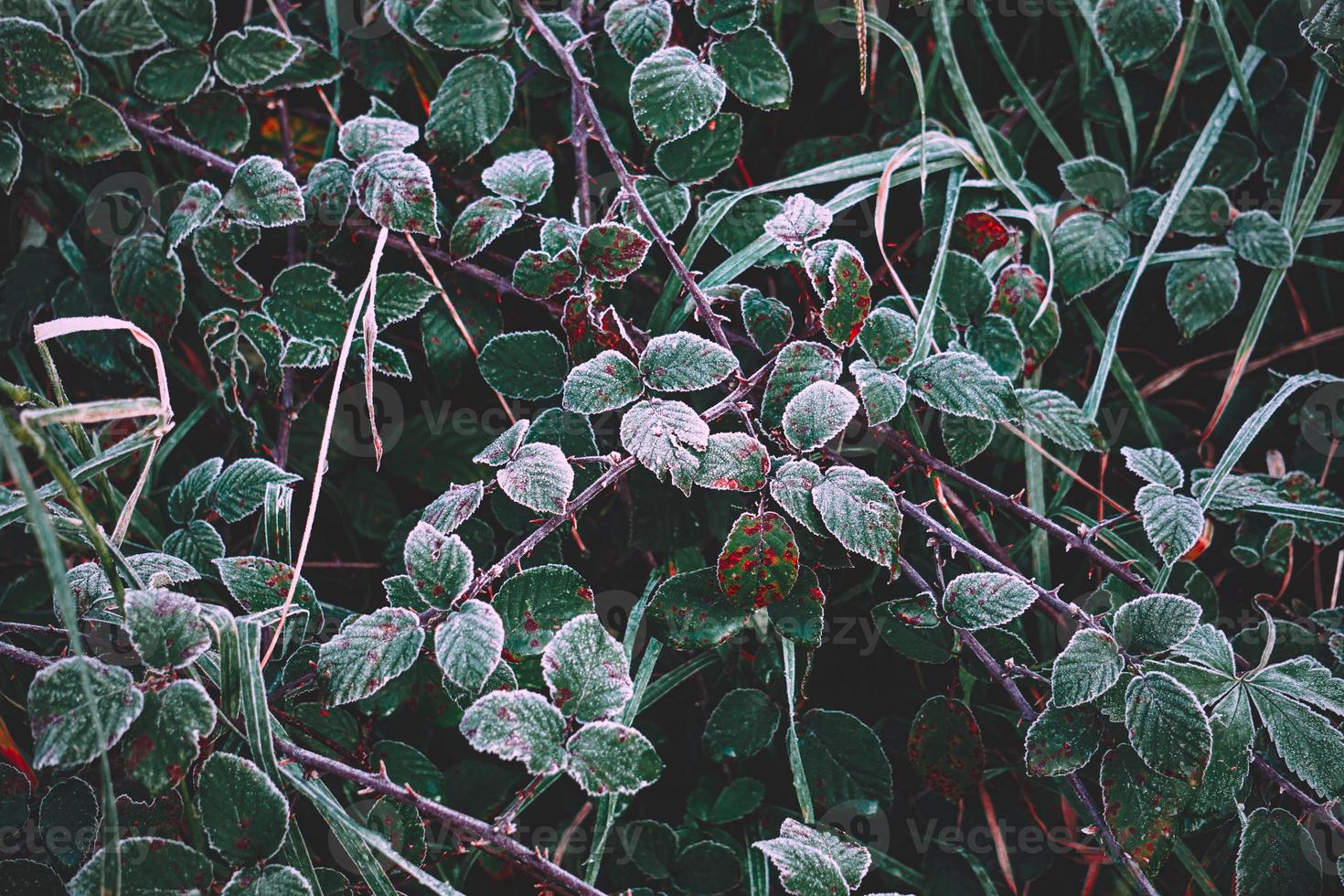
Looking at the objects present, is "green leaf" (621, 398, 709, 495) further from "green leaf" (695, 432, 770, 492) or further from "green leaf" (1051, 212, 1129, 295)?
"green leaf" (1051, 212, 1129, 295)

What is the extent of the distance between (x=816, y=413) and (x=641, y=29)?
0.46 meters

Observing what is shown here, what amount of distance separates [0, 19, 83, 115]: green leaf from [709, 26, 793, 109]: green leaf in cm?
67

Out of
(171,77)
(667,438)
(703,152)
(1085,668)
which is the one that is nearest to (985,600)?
(1085,668)

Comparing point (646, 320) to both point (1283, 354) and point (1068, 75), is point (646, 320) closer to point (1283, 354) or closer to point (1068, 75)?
point (1068, 75)

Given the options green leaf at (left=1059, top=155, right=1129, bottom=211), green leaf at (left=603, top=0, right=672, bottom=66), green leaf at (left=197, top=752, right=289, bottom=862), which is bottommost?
green leaf at (left=197, top=752, right=289, bottom=862)

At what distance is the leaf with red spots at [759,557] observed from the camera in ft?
2.55

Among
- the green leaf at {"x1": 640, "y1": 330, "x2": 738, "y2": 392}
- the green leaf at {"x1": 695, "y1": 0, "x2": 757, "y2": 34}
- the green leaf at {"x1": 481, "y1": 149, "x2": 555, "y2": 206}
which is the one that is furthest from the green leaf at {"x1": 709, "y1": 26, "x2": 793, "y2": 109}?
the green leaf at {"x1": 640, "y1": 330, "x2": 738, "y2": 392}

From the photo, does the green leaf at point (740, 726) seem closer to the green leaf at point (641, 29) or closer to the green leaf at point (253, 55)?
the green leaf at point (641, 29)

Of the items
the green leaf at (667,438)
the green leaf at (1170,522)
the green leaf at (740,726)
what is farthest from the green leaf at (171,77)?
the green leaf at (1170,522)

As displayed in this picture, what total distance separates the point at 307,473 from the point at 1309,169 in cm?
128

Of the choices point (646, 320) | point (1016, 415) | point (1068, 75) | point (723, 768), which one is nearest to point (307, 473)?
point (646, 320)

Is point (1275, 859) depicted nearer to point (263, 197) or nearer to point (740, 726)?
point (740, 726)

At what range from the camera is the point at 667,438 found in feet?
2.53

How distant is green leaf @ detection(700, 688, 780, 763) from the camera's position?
0.90 metres
